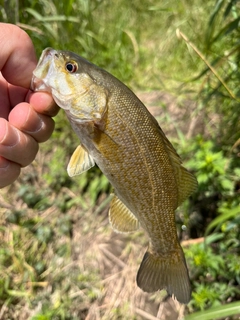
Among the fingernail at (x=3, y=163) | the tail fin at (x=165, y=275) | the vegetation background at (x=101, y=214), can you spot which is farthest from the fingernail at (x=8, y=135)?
the vegetation background at (x=101, y=214)

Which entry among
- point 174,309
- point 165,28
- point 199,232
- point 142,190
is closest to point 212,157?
point 199,232

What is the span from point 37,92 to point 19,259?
1516 mm

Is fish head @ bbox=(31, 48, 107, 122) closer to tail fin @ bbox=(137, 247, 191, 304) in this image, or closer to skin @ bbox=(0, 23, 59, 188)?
skin @ bbox=(0, 23, 59, 188)

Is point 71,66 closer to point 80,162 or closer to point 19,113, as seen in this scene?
point 19,113

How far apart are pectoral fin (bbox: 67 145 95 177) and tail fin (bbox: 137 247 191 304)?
0.59m

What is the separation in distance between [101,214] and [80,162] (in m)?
1.31

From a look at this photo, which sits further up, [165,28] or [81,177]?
[165,28]

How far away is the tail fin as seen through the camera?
1.71 m

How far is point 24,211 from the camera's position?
9.20 ft

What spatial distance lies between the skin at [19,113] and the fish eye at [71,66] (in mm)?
172

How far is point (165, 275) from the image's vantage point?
1746mm

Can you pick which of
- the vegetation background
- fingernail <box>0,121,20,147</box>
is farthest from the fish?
the vegetation background

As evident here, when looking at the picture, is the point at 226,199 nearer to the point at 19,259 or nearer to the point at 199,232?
the point at 199,232

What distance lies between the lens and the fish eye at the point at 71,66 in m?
1.54
